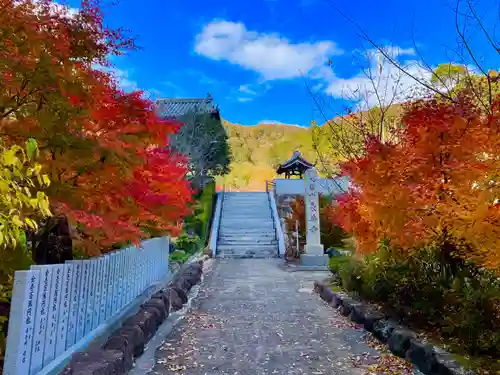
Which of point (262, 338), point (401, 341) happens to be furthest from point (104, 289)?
point (401, 341)

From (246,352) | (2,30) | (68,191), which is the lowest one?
(246,352)

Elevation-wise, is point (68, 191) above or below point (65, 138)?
below

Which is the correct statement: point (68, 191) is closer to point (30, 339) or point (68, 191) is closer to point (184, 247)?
point (30, 339)

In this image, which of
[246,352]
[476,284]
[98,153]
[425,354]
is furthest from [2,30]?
[476,284]

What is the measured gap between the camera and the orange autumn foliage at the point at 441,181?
3910 mm

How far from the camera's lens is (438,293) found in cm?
532

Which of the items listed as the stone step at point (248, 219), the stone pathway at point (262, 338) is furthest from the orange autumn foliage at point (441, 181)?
the stone step at point (248, 219)

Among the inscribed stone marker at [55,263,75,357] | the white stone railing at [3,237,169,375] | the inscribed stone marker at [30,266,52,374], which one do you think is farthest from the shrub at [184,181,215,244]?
the inscribed stone marker at [30,266,52,374]

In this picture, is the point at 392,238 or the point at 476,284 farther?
the point at 392,238

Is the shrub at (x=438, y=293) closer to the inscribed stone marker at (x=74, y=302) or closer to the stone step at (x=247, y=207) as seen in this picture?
the inscribed stone marker at (x=74, y=302)

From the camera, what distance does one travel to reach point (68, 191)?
12.9 feet

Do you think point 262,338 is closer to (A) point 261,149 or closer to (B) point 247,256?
(B) point 247,256

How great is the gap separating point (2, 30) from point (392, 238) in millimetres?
5103

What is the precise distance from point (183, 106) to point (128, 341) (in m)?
28.0
